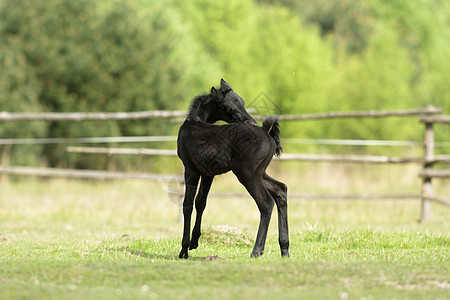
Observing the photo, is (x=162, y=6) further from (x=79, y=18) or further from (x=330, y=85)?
(x=330, y=85)

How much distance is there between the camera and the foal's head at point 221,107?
6.43 m

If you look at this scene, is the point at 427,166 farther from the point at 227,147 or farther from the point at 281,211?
the point at 227,147

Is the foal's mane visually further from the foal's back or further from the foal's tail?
the foal's tail

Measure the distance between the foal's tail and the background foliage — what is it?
12.2 m

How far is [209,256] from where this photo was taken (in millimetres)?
6402

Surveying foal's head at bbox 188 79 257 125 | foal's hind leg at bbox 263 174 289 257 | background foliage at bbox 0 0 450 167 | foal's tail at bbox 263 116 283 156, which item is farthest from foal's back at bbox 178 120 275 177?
background foliage at bbox 0 0 450 167

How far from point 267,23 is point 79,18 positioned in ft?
45.8

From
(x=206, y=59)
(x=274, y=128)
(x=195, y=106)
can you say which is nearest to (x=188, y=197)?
(x=195, y=106)

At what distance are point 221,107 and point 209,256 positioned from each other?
151 centimetres

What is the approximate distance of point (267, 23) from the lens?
35562 millimetres

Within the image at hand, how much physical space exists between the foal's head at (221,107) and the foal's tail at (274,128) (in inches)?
5.2

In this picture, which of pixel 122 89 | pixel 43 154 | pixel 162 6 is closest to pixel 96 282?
pixel 43 154

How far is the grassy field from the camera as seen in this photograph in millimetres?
4719

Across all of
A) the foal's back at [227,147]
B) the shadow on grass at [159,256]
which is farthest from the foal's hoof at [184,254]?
the foal's back at [227,147]
